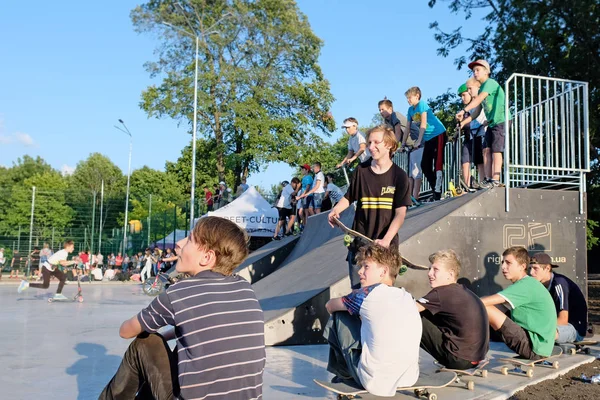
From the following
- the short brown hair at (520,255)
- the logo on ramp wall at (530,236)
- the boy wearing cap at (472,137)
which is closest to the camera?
the short brown hair at (520,255)

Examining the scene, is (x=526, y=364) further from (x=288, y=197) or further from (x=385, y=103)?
(x=288, y=197)

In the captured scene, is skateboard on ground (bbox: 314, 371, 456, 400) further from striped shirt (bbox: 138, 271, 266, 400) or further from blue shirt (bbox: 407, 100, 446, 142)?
blue shirt (bbox: 407, 100, 446, 142)

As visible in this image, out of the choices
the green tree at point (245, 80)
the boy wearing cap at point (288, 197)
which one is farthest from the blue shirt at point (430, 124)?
the green tree at point (245, 80)

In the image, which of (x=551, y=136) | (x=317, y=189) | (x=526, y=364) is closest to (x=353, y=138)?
(x=551, y=136)

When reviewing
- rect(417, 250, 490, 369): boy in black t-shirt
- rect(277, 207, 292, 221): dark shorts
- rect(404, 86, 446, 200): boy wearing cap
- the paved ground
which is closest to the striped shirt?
the paved ground

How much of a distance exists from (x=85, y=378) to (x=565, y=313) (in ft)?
15.3

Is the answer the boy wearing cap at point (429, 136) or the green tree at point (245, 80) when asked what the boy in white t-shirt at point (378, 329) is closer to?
the boy wearing cap at point (429, 136)

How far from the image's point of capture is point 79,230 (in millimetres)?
32344

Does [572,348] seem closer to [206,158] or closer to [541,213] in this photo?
[541,213]

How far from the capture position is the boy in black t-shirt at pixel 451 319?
4375 millimetres

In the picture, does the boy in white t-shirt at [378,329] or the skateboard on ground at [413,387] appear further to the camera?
the skateboard on ground at [413,387]

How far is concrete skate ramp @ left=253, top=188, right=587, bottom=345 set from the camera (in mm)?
6762

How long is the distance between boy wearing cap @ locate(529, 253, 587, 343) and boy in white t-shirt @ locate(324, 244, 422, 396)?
2.91 meters

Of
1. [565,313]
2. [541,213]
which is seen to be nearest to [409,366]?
[565,313]
